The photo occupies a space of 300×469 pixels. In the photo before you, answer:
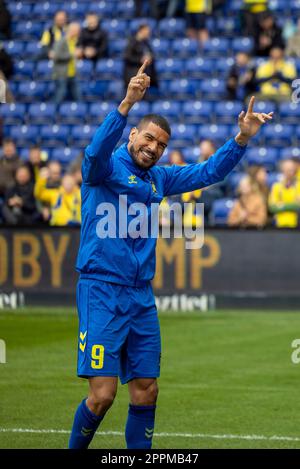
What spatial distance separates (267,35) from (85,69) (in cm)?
415

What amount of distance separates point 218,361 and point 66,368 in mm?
1793

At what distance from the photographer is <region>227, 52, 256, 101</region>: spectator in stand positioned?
2339cm

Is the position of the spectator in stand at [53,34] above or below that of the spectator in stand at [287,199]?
above

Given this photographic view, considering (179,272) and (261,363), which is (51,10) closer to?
(179,272)

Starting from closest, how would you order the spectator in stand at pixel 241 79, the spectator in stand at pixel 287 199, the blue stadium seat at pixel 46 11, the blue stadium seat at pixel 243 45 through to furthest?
the spectator in stand at pixel 287 199 → the spectator in stand at pixel 241 79 → the blue stadium seat at pixel 243 45 → the blue stadium seat at pixel 46 11

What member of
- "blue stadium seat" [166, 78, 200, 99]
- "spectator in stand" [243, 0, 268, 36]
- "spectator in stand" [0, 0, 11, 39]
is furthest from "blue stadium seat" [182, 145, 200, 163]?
"spectator in stand" [0, 0, 11, 39]

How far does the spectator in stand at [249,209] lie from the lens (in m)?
18.6

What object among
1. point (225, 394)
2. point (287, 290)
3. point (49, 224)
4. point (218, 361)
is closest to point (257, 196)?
point (287, 290)

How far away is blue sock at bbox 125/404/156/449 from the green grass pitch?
43.3 inches

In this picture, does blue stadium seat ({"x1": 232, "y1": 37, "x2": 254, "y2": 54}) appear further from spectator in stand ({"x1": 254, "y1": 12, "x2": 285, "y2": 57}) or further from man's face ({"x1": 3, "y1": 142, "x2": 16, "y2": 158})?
man's face ({"x1": 3, "y1": 142, "x2": 16, "y2": 158})

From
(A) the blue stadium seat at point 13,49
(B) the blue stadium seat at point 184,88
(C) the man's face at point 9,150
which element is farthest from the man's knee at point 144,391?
(A) the blue stadium seat at point 13,49

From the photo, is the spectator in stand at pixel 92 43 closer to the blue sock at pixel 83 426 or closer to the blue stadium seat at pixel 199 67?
the blue stadium seat at pixel 199 67

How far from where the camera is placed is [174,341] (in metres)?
15.1

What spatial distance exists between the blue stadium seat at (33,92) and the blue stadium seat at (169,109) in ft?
10.1
